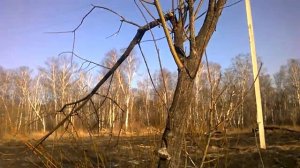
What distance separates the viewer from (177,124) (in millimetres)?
1610

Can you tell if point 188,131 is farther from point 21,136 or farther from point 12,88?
point 12,88

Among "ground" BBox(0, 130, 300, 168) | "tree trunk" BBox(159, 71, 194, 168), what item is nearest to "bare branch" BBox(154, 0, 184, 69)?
"tree trunk" BBox(159, 71, 194, 168)

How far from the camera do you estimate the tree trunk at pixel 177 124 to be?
62.0 inches

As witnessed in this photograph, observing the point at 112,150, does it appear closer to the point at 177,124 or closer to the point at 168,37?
the point at 177,124

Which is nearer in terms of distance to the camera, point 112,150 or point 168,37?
point 168,37

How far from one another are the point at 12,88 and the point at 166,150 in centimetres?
5188

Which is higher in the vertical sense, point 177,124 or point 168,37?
point 168,37

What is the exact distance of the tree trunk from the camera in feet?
Answer: 5.16

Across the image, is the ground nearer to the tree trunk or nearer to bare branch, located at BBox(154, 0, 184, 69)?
the tree trunk

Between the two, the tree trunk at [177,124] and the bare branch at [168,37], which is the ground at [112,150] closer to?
the tree trunk at [177,124]

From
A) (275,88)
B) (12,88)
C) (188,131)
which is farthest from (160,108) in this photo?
(275,88)

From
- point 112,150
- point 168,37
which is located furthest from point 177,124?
point 112,150

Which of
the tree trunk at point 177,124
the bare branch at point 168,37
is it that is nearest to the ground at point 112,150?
the tree trunk at point 177,124

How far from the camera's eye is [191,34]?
5.57 feet
